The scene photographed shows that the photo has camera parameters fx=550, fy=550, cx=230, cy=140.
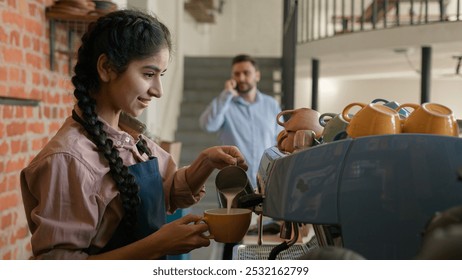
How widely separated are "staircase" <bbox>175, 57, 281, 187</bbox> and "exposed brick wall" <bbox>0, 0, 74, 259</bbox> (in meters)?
2.67

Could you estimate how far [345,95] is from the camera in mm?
9656

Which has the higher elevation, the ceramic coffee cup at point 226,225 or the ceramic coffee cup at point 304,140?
the ceramic coffee cup at point 304,140

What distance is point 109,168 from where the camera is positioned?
3.57ft

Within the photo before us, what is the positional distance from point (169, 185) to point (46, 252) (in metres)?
0.43

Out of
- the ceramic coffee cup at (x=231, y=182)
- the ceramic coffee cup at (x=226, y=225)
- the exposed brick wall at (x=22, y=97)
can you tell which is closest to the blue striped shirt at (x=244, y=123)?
the exposed brick wall at (x=22, y=97)

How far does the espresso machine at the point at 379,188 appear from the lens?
75 centimetres

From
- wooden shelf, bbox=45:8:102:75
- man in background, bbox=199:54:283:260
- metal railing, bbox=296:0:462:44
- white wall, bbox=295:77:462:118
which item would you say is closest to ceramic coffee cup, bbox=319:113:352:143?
wooden shelf, bbox=45:8:102:75

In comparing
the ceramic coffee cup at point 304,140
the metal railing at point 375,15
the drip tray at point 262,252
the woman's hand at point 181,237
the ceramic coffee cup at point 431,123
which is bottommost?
the drip tray at point 262,252

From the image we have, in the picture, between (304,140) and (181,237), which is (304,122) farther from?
(181,237)

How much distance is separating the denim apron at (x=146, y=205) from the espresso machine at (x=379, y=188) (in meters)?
0.44

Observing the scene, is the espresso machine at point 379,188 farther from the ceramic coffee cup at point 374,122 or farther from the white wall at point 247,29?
the white wall at point 247,29

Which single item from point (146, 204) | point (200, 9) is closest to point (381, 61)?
point (200, 9)

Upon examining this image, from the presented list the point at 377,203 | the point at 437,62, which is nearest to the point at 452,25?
the point at 437,62

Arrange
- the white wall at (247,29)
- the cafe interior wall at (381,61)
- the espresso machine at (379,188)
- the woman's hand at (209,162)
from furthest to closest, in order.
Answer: the white wall at (247,29)
the cafe interior wall at (381,61)
the woman's hand at (209,162)
the espresso machine at (379,188)
